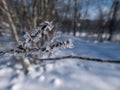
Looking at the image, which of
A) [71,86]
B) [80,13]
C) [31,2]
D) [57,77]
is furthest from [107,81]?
[80,13]

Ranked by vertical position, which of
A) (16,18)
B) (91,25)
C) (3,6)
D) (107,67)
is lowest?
(91,25)

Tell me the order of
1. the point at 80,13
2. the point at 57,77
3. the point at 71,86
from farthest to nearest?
the point at 80,13 < the point at 57,77 < the point at 71,86

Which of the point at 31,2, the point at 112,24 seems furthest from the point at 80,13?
the point at 31,2

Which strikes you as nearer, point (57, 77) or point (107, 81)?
point (107, 81)

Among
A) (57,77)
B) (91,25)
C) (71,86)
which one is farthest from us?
(91,25)

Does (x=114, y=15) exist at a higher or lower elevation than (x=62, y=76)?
lower

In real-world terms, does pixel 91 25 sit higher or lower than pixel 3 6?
lower

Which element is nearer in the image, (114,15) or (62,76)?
(62,76)

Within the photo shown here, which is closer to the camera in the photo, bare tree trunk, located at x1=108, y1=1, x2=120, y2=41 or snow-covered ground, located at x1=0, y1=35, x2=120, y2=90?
snow-covered ground, located at x1=0, y1=35, x2=120, y2=90

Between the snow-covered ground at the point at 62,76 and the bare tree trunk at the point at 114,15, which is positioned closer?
the snow-covered ground at the point at 62,76

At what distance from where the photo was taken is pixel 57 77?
4246mm

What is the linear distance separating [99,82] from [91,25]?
1948cm

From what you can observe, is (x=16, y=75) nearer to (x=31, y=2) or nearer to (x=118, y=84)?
(x=31, y=2)

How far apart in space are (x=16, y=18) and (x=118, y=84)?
291 cm
